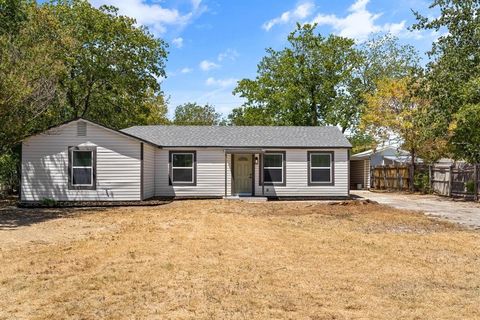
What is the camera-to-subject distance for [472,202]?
63.6ft

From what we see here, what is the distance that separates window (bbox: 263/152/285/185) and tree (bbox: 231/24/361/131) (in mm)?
17404

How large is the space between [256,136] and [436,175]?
35.8ft

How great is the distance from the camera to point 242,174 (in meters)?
21.0

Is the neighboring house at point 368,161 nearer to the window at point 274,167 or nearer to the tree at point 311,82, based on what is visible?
the tree at point 311,82

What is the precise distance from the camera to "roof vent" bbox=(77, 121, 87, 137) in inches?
→ 694

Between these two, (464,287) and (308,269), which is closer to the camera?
(464,287)

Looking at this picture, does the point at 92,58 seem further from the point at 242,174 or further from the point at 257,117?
the point at 257,117

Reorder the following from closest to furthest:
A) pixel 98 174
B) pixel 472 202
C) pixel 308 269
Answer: pixel 308 269 → pixel 98 174 → pixel 472 202

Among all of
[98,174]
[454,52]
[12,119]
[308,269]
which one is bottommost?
[308,269]

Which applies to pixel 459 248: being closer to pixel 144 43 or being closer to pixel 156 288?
pixel 156 288

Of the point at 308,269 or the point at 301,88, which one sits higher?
the point at 301,88

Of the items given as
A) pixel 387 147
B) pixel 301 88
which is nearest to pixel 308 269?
pixel 387 147

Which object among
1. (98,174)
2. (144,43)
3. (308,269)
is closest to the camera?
(308,269)

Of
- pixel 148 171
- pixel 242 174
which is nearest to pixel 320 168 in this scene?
pixel 242 174
